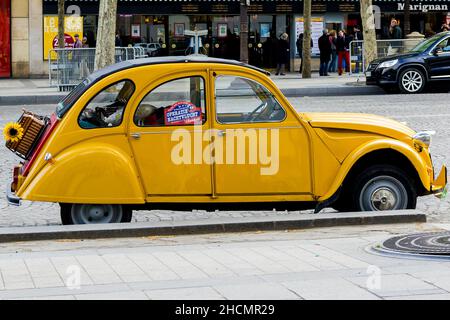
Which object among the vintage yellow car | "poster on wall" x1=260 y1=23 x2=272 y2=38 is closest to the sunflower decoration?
the vintage yellow car

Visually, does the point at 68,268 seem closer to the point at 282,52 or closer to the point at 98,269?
the point at 98,269

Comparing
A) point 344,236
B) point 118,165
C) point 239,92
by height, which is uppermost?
point 239,92

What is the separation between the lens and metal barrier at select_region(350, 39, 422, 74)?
95.9ft

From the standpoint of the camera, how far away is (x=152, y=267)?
7.21 m

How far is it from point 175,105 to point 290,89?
19002 millimetres

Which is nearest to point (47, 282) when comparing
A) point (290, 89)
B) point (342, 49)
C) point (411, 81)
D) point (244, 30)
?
point (411, 81)

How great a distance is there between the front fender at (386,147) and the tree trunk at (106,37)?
18.9 meters

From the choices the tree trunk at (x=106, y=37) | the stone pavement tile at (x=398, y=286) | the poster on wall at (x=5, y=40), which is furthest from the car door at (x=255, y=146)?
the poster on wall at (x=5, y=40)

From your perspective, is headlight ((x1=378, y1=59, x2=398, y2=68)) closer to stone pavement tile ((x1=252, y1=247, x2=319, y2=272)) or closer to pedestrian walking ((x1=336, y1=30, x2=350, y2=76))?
pedestrian walking ((x1=336, y1=30, x2=350, y2=76))
